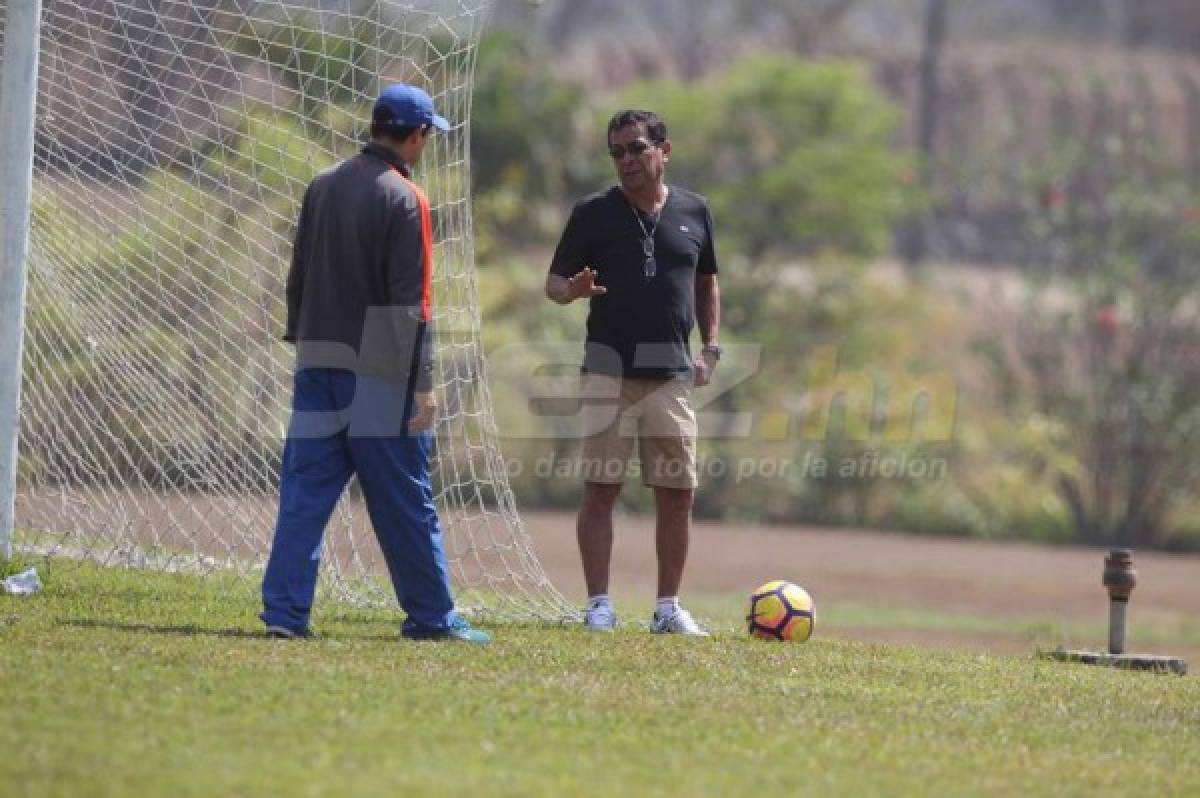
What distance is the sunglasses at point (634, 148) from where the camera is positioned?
9133mm

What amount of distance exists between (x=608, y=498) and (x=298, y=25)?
10.6 feet

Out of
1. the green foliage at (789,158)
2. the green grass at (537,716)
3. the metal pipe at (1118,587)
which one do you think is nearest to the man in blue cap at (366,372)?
the green grass at (537,716)

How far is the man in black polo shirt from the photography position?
361 inches

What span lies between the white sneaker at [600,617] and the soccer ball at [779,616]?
67cm

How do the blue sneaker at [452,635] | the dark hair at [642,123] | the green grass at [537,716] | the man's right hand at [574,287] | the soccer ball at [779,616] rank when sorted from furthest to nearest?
the soccer ball at [779,616]
the dark hair at [642,123]
the man's right hand at [574,287]
the blue sneaker at [452,635]
the green grass at [537,716]

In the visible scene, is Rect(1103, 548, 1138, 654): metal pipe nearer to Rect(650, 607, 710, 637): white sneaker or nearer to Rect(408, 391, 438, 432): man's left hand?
Rect(650, 607, 710, 637): white sneaker

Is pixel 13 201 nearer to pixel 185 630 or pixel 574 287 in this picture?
pixel 185 630

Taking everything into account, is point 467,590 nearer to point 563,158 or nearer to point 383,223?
point 383,223

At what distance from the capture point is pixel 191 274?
10.8 m

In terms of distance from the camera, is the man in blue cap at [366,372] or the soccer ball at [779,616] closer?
the man in blue cap at [366,372]

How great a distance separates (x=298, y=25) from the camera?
34.6ft

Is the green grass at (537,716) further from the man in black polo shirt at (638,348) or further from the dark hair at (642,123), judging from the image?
the dark hair at (642,123)

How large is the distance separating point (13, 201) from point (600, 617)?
3485 millimetres

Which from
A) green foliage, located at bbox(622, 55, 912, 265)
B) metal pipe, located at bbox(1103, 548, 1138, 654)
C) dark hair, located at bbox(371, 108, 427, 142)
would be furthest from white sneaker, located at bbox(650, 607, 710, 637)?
green foliage, located at bbox(622, 55, 912, 265)
